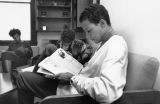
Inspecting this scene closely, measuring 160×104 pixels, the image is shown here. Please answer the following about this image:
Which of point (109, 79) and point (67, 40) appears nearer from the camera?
point (109, 79)

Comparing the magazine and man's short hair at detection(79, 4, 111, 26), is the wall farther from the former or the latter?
the magazine

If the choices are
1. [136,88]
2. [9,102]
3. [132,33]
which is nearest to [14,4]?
[9,102]

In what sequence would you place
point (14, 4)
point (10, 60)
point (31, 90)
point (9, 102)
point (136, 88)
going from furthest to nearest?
point (14, 4) < point (10, 60) < point (9, 102) < point (31, 90) < point (136, 88)

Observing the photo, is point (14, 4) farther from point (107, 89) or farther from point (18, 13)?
point (107, 89)

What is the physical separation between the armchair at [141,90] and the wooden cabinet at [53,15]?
3.64 meters

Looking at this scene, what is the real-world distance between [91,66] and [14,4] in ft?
12.7

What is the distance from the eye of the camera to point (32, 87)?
1.56 m

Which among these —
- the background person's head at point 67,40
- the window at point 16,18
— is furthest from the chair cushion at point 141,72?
the window at point 16,18

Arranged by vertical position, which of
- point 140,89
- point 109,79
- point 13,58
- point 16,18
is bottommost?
point 13,58

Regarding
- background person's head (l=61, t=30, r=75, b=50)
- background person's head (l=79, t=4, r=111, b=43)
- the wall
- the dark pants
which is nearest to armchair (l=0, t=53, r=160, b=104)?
the wall

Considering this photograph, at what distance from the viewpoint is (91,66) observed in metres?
1.22

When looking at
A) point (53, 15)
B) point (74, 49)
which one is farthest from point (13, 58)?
point (53, 15)

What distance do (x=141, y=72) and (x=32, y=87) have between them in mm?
803

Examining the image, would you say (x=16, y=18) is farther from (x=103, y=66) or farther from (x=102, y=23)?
(x=103, y=66)
